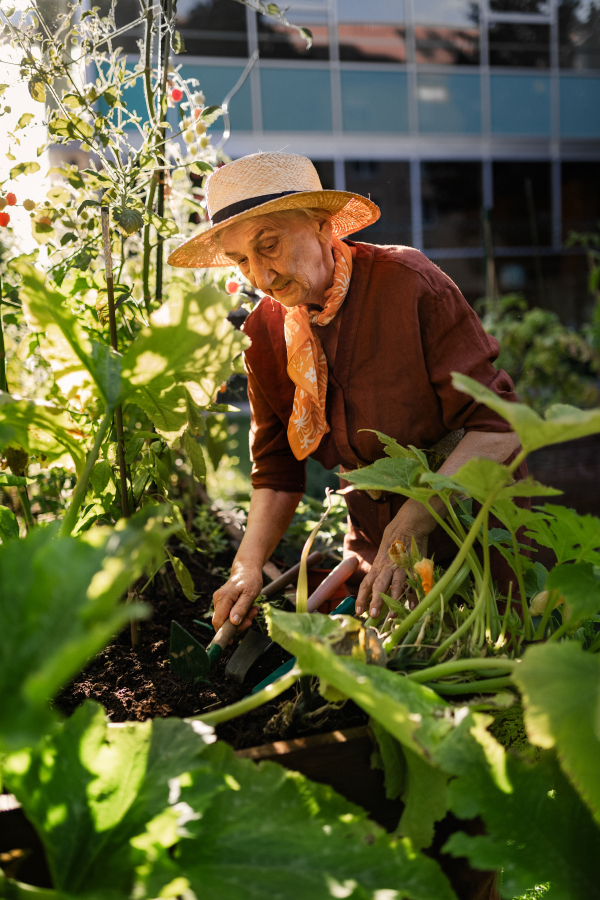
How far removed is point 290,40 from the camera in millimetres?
8141

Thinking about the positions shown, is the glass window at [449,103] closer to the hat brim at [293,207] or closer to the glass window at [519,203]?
the glass window at [519,203]

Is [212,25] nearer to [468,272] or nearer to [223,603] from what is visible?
[468,272]

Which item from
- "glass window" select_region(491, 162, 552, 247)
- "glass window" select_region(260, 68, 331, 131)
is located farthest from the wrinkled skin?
"glass window" select_region(491, 162, 552, 247)

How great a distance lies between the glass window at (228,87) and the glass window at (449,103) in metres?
2.44

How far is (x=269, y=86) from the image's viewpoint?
26.3 feet

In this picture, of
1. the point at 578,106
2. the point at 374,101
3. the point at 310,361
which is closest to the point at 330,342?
the point at 310,361

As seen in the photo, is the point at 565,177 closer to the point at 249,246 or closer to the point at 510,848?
the point at 249,246

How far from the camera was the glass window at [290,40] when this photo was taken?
8055 millimetres

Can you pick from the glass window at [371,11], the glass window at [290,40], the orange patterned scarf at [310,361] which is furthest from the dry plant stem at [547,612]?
the glass window at [371,11]

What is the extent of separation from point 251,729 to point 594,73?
36.4ft

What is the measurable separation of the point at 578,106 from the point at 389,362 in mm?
9980

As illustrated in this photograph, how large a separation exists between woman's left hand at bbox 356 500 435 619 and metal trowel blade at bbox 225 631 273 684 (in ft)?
0.52

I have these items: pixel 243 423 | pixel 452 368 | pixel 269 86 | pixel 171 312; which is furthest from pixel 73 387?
pixel 269 86

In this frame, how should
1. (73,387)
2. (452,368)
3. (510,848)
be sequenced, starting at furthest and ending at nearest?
(452,368) → (73,387) → (510,848)
